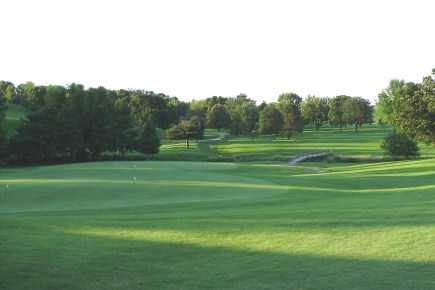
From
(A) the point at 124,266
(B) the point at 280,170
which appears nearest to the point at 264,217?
(A) the point at 124,266

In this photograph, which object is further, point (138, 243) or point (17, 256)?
point (138, 243)

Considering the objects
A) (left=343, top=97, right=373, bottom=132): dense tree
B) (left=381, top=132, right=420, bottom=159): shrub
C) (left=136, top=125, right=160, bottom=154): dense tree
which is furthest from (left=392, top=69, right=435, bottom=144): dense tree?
(left=343, top=97, right=373, bottom=132): dense tree

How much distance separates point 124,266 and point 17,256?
7.63 ft

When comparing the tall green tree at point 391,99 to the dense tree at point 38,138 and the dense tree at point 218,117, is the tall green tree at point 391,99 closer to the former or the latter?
the dense tree at point 38,138

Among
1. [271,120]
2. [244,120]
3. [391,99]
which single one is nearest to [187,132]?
[271,120]

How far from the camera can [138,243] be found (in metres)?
12.2

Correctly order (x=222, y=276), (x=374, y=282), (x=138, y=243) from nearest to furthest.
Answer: (x=374, y=282) < (x=222, y=276) < (x=138, y=243)

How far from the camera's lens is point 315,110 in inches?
6501

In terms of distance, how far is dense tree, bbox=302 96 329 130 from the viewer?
162587mm

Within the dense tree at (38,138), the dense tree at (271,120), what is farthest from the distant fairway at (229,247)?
the dense tree at (271,120)

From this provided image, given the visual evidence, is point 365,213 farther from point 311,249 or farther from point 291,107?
point 291,107

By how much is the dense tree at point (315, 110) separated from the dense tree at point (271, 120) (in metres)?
40.8

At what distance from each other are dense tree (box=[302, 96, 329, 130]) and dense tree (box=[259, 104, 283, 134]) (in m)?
40.8

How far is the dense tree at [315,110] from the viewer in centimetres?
16259
